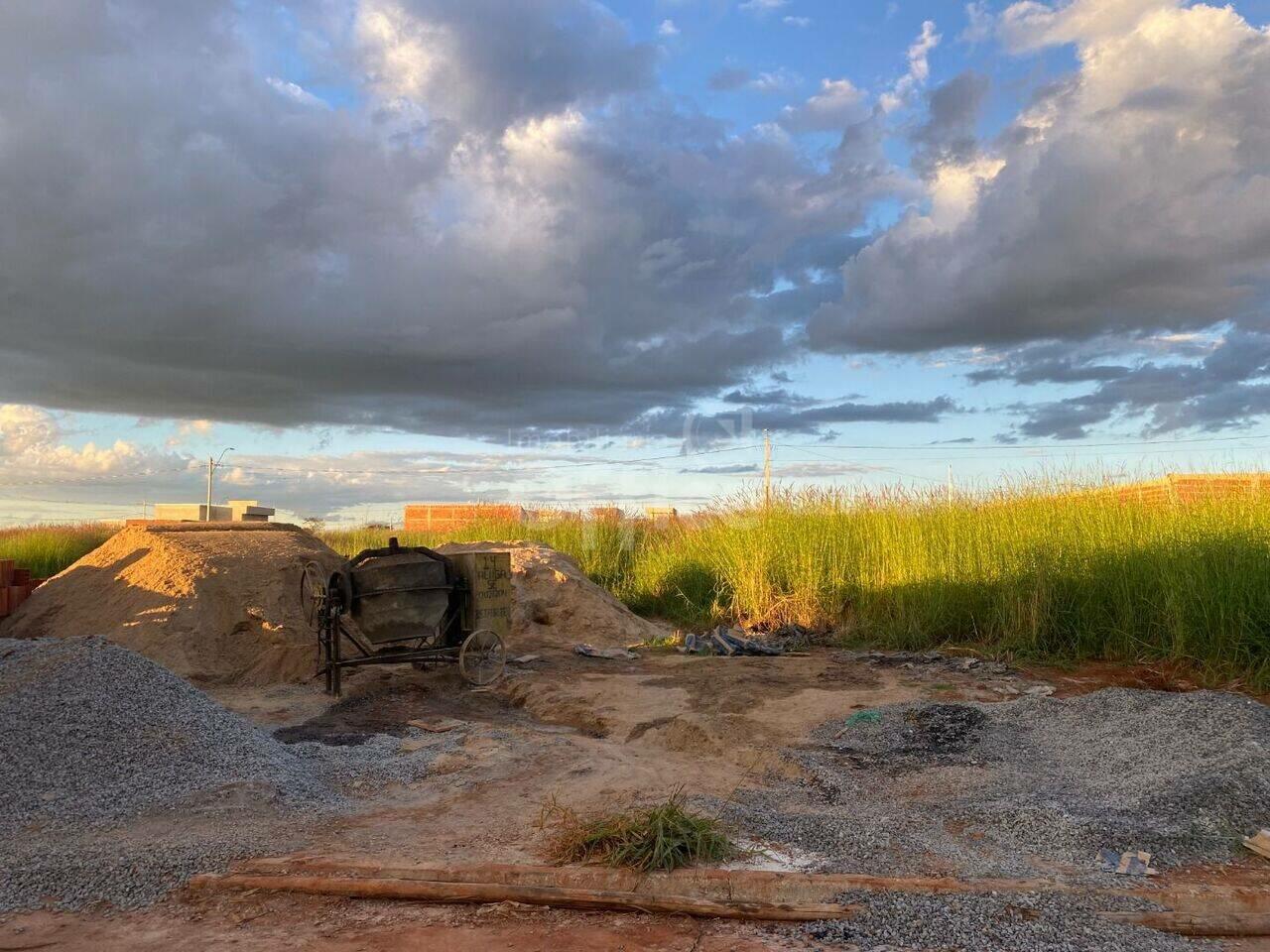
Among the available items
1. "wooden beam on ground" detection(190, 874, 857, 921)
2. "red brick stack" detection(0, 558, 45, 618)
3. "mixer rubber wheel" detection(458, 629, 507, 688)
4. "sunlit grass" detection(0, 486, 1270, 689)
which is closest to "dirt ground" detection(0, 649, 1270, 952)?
"wooden beam on ground" detection(190, 874, 857, 921)

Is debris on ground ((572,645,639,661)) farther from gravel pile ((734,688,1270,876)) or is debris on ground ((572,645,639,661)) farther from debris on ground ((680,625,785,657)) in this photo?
gravel pile ((734,688,1270,876))

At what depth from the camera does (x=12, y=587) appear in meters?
10.6

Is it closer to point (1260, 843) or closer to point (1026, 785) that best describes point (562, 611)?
point (1026, 785)

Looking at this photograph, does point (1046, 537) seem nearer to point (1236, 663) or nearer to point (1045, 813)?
point (1236, 663)

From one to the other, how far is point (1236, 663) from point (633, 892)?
6.53m

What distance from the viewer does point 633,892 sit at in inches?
135

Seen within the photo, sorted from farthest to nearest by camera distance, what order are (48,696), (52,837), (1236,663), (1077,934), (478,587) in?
(478,587), (1236,663), (48,696), (52,837), (1077,934)

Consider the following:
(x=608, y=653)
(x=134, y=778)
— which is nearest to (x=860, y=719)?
(x=608, y=653)

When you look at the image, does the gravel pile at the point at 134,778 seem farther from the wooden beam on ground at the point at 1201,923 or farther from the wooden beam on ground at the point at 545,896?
the wooden beam on ground at the point at 1201,923

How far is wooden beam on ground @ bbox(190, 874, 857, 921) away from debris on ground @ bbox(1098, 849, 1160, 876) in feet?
4.40

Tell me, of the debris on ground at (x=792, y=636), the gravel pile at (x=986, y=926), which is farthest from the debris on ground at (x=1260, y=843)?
the debris on ground at (x=792, y=636)

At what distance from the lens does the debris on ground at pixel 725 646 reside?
10.3 metres

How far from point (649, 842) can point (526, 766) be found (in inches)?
79.6

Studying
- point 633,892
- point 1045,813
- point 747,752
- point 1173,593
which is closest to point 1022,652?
point 1173,593
